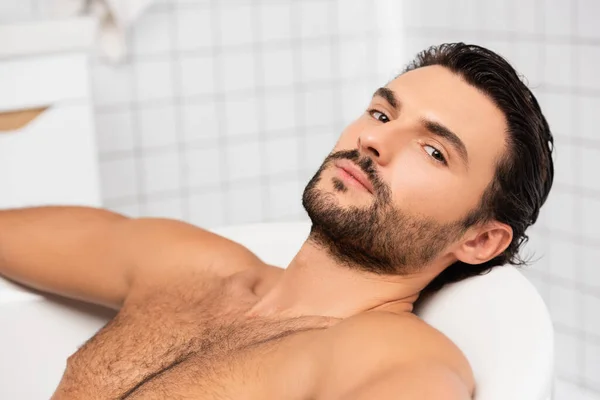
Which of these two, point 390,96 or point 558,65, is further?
point 558,65

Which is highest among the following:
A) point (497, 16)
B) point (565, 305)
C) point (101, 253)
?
point (497, 16)

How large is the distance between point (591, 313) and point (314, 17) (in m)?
1.36

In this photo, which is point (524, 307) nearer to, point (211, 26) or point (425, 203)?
point (425, 203)

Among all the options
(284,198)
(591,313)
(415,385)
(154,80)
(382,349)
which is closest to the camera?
(415,385)

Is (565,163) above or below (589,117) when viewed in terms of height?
below

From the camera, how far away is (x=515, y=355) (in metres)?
1.14

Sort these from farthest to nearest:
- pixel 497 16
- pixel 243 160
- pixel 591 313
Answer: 1. pixel 243 160
2. pixel 497 16
3. pixel 591 313

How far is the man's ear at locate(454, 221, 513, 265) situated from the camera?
4.47 feet

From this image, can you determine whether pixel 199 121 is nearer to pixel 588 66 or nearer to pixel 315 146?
pixel 315 146

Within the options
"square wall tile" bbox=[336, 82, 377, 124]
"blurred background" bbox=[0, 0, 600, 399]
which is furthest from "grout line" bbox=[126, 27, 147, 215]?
"square wall tile" bbox=[336, 82, 377, 124]

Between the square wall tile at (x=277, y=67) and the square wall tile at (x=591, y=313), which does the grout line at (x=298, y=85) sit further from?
the square wall tile at (x=591, y=313)

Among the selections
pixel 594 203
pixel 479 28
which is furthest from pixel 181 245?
pixel 479 28

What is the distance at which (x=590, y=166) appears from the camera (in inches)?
92.7

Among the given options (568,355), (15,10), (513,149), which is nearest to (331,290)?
(513,149)
